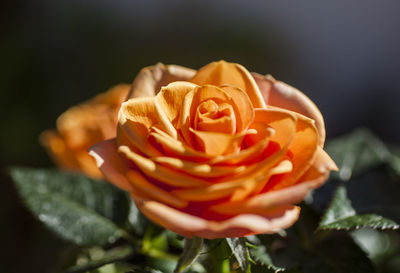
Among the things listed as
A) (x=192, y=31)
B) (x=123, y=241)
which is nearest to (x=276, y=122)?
(x=123, y=241)

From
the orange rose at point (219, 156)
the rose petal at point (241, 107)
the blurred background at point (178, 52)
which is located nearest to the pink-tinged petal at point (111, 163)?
the orange rose at point (219, 156)

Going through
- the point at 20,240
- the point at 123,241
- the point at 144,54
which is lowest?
the point at 20,240

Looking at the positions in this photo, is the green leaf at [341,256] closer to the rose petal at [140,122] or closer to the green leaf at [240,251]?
the green leaf at [240,251]

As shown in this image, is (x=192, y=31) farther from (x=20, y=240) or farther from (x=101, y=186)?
(x=101, y=186)

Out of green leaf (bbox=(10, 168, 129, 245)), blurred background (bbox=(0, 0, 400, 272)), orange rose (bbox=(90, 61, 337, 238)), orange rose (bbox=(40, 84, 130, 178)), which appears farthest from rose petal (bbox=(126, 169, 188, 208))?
blurred background (bbox=(0, 0, 400, 272))

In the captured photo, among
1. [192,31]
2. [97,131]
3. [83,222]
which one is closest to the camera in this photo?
[83,222]

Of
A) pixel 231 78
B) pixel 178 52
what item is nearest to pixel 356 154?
pixel 231 78
